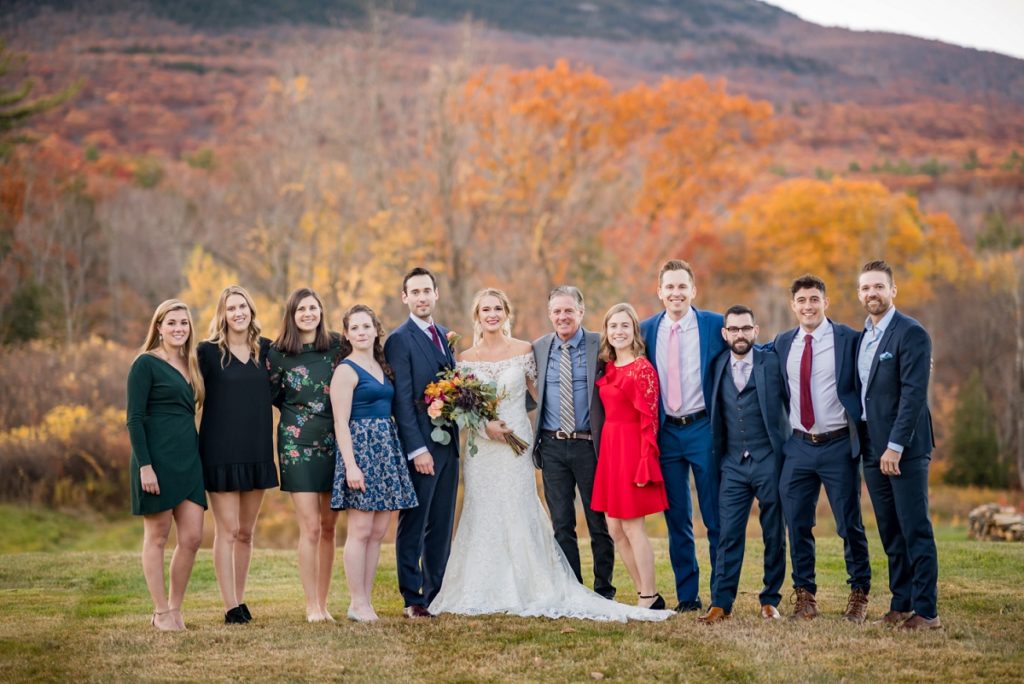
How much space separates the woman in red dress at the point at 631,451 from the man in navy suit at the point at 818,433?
94 centimetres

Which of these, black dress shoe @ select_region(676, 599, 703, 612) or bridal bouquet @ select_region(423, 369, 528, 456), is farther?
black dress shoe @ select_region(676, 599, 703, 612)

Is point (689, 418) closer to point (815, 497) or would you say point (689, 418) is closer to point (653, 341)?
point (653, 341)

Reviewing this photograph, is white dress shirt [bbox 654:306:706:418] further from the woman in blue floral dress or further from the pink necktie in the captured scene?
the woman in blue floral dress

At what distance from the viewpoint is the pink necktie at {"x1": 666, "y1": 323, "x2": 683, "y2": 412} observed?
7.48 meters

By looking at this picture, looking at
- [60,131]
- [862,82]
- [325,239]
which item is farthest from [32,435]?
[862,82]

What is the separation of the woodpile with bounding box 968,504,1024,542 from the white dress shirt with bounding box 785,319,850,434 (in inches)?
265

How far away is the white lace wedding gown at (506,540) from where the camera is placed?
7414mm

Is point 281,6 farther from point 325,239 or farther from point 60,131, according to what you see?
point 325,239

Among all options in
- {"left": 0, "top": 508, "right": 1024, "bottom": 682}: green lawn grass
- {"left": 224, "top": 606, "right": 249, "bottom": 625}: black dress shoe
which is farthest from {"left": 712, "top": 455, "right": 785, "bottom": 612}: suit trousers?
{"left": 224, "top": 606, "right": 249, "bottom": 625}: black dress shoe

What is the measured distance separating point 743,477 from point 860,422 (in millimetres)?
892

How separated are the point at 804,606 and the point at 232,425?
14.1 feet

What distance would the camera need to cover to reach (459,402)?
7375 millimetres

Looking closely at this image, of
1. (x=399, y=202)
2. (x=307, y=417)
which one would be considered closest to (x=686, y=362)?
(x=307, y=417)

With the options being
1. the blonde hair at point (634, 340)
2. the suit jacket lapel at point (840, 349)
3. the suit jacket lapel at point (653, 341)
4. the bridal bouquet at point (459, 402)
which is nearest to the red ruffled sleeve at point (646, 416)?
the blonde hair at point (634, 340)
